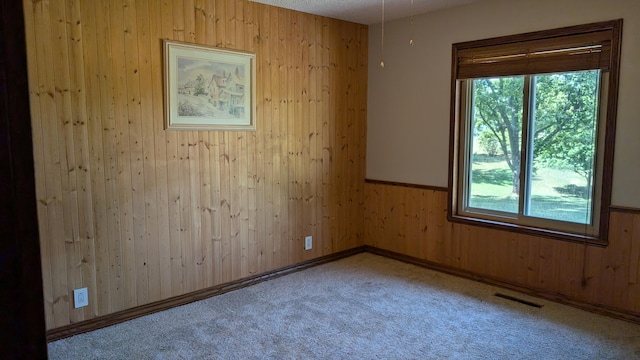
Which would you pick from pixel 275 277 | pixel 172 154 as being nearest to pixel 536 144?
pixel 275 277

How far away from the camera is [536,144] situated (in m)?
3.59

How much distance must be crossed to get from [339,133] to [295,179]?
28.6 inches

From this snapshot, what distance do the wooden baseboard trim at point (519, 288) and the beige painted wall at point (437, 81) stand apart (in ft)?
2.53

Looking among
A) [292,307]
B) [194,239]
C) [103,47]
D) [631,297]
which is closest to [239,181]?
[194,239]

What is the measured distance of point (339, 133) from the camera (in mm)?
4566

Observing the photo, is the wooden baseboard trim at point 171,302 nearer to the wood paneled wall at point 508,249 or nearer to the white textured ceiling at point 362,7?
the wood paneled wall at point 508,249

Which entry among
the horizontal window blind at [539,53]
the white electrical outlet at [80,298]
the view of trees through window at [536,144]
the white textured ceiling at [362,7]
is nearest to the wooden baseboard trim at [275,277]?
the white electrical outlet at [80,298]

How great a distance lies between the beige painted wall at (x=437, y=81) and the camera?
307 cm

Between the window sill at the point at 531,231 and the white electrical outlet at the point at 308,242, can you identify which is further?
the white electrical outlet at the point at 308,242

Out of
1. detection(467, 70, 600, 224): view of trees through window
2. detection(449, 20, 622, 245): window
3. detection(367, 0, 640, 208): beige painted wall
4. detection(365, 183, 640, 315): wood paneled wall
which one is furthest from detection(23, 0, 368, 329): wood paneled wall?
detection(467, 70, 600, 224): view of trees through window

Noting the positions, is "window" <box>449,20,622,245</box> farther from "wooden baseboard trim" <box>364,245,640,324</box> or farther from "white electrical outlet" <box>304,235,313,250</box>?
"white electrical outlet" <box>304,235,313,250</box>

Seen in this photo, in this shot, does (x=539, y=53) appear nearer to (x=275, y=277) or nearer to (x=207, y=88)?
(x=207, y=88)

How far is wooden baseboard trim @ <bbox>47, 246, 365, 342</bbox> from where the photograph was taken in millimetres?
2932

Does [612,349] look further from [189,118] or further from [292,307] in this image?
[189,118]
